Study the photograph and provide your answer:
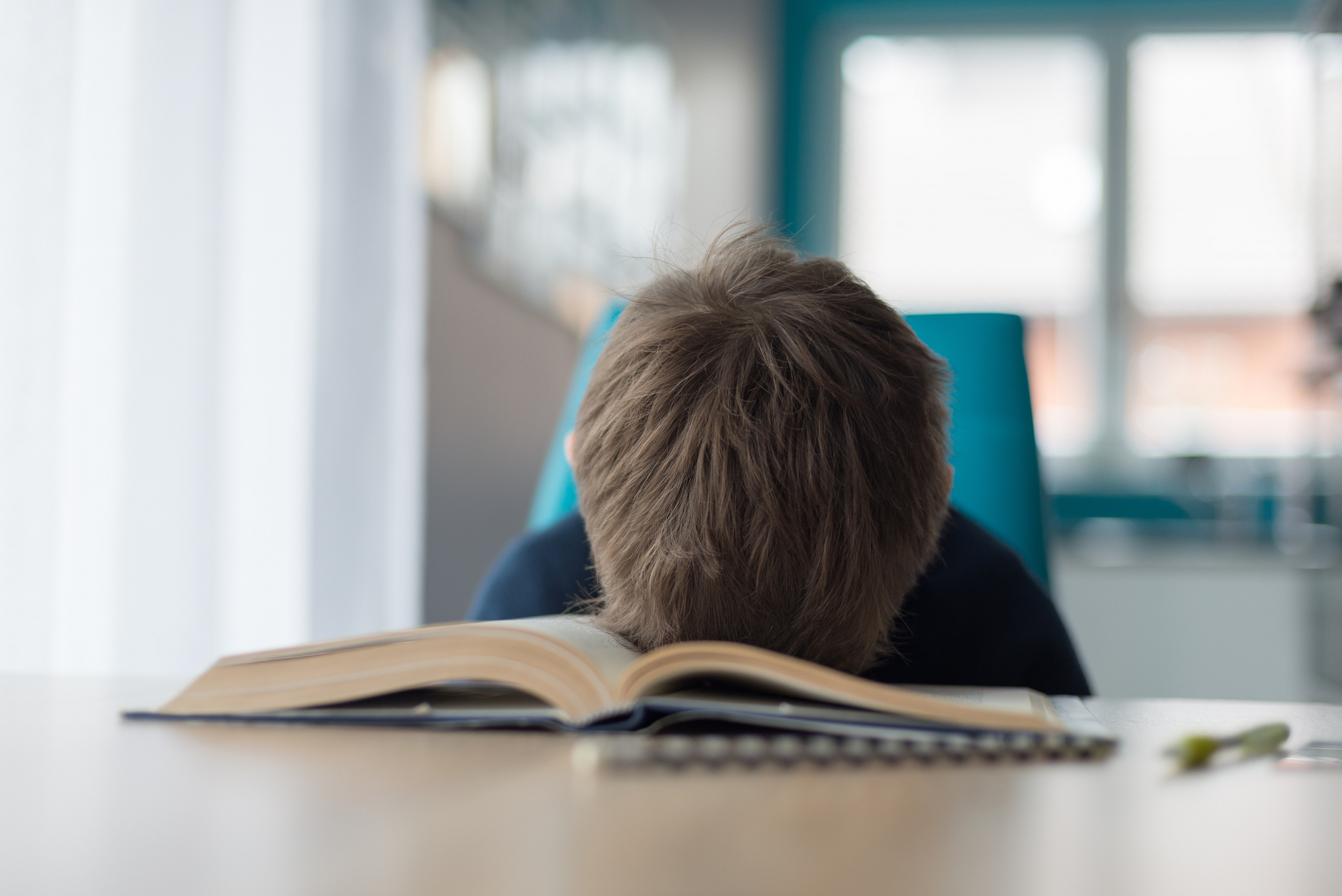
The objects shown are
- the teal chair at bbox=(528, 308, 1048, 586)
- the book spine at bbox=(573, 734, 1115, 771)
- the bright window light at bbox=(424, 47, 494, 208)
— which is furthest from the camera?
the bright window light at bbox=(424, 47, 494, 208)

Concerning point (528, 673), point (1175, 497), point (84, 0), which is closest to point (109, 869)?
point (528, 673)

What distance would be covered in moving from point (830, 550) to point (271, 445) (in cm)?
96

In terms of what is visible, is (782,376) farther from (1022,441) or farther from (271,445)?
(271,445)

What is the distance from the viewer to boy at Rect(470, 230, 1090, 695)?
558mm

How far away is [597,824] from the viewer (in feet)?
1.06

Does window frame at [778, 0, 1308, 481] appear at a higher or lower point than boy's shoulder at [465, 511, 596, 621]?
higher

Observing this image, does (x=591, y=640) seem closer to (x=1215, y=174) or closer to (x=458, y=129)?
(x=458, y=129)

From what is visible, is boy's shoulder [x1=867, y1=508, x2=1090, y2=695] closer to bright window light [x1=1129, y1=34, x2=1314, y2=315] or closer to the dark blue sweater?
the dark blue sweater

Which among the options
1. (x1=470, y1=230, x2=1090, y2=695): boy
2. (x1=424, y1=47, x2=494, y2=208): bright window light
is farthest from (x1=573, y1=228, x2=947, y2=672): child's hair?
(x1=424, y1=47, x2=494, y2=208): bright window light

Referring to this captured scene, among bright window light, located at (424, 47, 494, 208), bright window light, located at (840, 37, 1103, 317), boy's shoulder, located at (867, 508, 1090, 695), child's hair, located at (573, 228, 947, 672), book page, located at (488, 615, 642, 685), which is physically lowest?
boy's shoulder, located at (867, 508, 1090, 695)

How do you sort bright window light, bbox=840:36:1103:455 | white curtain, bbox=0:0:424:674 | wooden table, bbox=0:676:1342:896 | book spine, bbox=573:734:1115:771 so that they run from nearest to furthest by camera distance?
wooden table, bbox=0:676:1342:896, book spine, bbox=573:734:1115:771, white curtain, bbox=0:0:424:674, bright window light, bbox=840:36:1103:455

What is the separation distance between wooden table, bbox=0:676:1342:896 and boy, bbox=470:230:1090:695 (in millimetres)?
143

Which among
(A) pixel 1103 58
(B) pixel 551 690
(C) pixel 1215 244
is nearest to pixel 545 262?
(B) pixel 551 690

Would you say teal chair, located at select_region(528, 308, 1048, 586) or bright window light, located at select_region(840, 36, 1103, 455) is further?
bright window light, located at select_region(840, 36, 1103, 455)
